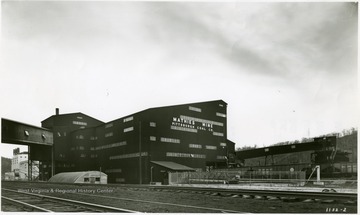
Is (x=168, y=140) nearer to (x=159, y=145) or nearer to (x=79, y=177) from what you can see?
(x=159, y=145)

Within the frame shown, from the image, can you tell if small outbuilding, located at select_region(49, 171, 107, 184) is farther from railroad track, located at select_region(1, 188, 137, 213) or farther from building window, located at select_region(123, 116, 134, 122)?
railroad track, located at select_region(1, 188, 137, 213)

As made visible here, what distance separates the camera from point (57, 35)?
14.9m

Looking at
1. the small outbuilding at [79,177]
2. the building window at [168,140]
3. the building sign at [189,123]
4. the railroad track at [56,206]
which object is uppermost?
the building sign at [189,123]

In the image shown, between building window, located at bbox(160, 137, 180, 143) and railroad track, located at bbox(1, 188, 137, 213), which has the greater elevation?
building window, located at bbox(160, 137, 180, 143)

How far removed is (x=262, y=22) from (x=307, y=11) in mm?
1930

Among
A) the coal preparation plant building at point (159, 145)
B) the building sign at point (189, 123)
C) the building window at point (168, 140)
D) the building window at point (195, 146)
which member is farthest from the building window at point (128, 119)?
the building window at point (195, 146)

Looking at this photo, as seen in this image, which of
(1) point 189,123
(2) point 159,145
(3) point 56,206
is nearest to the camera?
(3) point 56,206

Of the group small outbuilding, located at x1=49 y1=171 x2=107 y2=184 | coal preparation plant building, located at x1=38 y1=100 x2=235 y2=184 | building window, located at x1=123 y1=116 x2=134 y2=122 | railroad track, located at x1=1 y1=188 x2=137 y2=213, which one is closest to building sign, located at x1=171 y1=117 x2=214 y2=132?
coal preparation plant building, located at x1=38 y1=100 x2=235 y2=184

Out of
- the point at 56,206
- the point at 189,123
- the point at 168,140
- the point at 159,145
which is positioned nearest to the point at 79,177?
the point at 159,145

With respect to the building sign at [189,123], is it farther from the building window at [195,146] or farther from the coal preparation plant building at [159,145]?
the building window at [195,146]

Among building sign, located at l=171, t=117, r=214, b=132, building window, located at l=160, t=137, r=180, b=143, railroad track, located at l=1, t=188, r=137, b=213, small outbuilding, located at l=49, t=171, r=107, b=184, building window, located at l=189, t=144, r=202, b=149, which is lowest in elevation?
small outbuilding, located at l=49, t=171, r=107, b=184

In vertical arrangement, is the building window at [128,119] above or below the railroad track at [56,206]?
above

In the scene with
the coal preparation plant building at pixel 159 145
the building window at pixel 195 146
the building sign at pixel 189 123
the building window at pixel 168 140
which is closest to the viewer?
the coal preparation plant building at pixel 159 145

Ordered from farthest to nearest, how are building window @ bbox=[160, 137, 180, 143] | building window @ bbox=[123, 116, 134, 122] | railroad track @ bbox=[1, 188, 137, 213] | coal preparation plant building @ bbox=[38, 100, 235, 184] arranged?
building window @ bbox=[160, 137, 180, 143], coal preparation plant building @ bbox=[38, 100, 235, 184], building window @ bbox=[123, 116, 134, 122], railroad track @ bbox=[1, 188, 137, 213]
